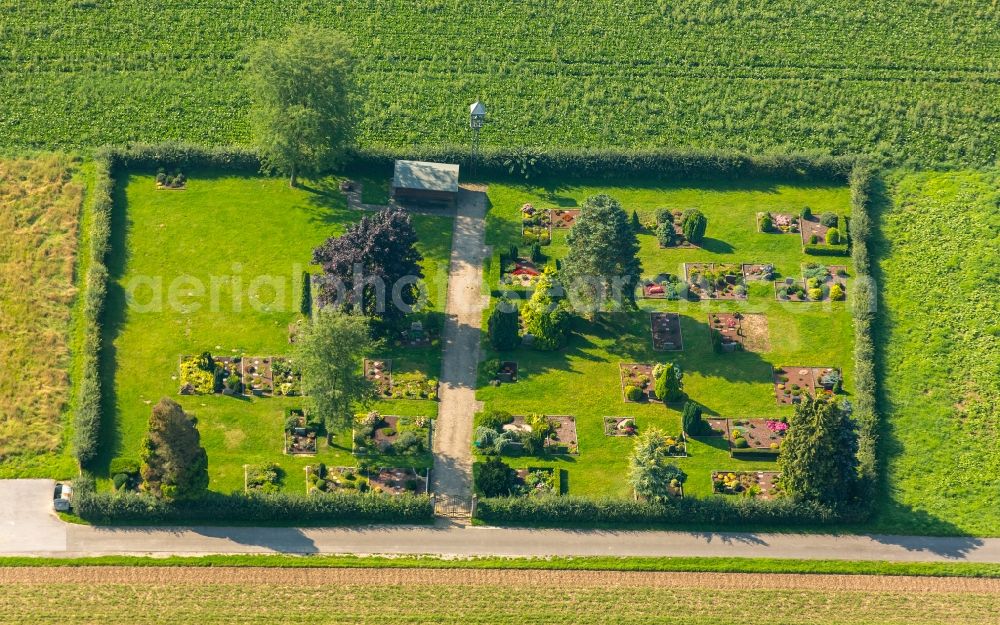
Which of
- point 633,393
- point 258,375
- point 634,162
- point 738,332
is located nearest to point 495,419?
point 633,393

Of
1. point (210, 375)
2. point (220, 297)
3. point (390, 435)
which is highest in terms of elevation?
point (220, 297)

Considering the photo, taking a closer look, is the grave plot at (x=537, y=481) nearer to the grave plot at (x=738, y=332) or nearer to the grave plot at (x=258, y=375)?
the grave plot at (x=738, y=332)

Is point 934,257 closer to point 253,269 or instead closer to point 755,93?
point 755,93

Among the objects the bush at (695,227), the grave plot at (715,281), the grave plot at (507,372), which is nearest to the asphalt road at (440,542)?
the grave plot at (507,372)

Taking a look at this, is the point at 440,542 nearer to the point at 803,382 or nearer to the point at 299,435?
the point at 299,435

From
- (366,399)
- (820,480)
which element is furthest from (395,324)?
(820,480)

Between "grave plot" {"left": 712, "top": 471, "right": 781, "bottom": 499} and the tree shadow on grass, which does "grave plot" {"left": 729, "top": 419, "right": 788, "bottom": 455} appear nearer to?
"grave plot" {"left": 712, "top": 471, "right": 781, "bottom": 499}

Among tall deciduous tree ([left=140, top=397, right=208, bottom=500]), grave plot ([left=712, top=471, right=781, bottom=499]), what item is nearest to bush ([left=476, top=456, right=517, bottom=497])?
grave plot ([left=712, top=471, right=781, bottom=499])
